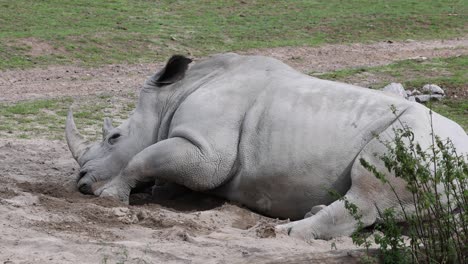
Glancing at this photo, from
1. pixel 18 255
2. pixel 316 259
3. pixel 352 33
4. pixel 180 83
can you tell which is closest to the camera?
pixel 316 259

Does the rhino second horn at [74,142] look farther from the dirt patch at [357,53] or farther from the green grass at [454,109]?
the dirt patch at [357,53]

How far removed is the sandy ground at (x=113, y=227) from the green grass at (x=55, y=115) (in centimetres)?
71

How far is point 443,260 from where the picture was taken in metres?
5.11

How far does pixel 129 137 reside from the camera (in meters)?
7.99


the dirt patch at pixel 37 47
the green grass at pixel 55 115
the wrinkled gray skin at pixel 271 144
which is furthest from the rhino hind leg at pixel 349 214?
the dirt patch at pixel 37 47

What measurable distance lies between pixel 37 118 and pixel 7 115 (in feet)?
1.15

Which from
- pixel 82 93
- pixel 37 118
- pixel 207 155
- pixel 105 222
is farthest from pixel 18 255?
pixel 82 93

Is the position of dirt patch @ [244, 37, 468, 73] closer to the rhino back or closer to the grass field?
the grass field

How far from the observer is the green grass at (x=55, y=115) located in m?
10.5

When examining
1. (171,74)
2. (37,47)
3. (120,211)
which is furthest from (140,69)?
(120,211)

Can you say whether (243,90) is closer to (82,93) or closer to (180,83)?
(180,83)

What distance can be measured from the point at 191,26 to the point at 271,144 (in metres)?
12.3

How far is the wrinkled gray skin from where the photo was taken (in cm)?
684

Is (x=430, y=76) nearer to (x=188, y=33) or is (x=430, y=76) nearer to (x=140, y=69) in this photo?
(x=140, y=69)
